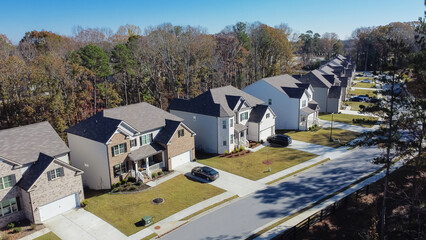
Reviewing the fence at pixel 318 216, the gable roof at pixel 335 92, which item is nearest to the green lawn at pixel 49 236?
the fence at pixel 318 216

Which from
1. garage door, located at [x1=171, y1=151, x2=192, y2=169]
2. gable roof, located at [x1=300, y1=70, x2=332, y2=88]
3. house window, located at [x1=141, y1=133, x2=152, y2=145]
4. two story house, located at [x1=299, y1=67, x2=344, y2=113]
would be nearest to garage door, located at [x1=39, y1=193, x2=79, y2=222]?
house window, located at [x1=141, y1=133, x2=152, y2=145]

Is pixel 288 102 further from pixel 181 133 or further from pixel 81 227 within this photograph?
pixel 81 227

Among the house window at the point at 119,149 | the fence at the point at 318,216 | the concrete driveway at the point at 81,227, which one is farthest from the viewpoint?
the house window at the point at 119,149

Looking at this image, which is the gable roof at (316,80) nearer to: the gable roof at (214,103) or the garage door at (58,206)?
the gable roof at (214,103)

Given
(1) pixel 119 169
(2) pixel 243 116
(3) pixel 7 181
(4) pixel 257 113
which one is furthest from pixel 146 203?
(4) pixel 257 113

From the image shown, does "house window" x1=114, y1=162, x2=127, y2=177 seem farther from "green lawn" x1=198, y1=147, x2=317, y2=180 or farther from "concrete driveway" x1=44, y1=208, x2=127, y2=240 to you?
"green lawn" x1=198, y1=147, x2=317, y2=180

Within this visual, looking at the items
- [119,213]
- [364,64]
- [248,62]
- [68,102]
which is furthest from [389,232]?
[364,64]
